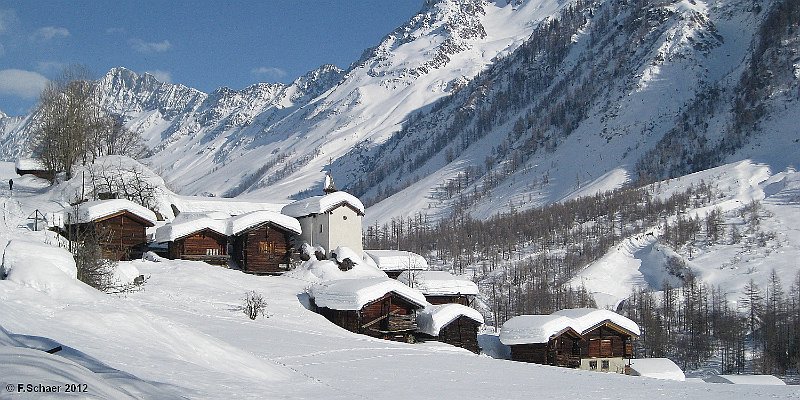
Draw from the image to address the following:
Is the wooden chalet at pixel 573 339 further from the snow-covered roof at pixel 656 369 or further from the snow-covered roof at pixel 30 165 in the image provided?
the snow-covered roof at pixel 30 165

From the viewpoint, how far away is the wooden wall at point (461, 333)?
4384cm

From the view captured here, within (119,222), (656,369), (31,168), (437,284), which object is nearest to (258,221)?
(119,222)

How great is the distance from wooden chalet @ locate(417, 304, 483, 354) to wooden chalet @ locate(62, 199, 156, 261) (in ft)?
54.2

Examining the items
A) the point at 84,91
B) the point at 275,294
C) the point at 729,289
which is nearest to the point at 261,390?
the point at 275,294

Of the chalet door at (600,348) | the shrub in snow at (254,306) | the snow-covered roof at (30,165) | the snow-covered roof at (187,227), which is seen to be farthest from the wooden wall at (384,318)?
the snow-covered roof at (30,165)

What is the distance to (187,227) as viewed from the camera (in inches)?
1631

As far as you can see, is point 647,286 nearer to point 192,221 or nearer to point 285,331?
point 192,221

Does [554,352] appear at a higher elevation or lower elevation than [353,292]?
lower

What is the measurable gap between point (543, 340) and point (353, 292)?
512 inches

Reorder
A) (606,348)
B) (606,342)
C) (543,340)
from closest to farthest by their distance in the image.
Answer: (543,340)
(606,348)
(606,342)

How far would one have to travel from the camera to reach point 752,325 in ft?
299

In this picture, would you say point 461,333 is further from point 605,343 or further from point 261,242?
point 261,242

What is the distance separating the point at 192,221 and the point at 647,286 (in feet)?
301

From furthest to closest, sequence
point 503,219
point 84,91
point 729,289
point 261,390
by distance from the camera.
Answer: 1. point 503,219
2. point 729,289
3. point 84,91
4. point 261,390
